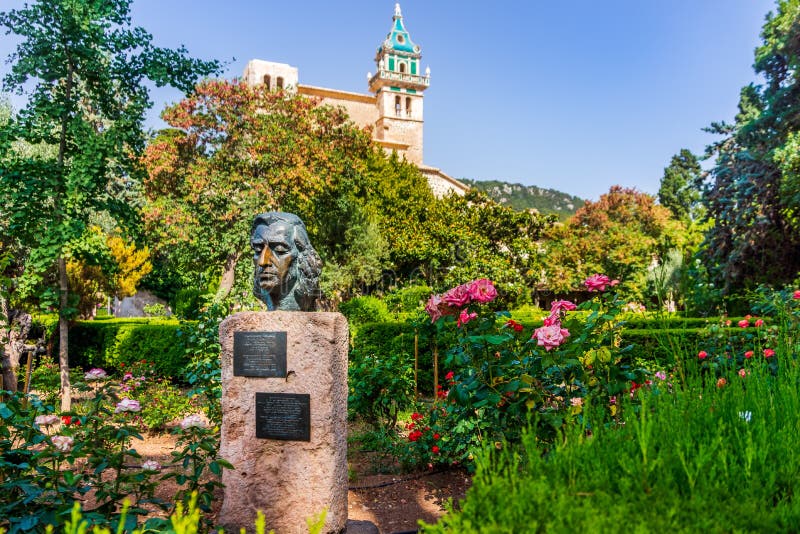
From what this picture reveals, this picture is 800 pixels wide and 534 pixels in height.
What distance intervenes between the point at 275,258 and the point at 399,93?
4313 cm

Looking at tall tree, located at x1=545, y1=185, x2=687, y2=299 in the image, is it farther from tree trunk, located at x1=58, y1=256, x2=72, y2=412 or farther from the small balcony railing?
the small balcony railing

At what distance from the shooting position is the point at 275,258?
382 centimetres

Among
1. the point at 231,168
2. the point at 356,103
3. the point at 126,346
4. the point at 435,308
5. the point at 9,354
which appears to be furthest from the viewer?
the point at 356,103

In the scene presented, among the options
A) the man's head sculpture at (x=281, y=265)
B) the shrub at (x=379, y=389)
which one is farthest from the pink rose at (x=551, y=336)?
the shrub at (x=379, y=389)

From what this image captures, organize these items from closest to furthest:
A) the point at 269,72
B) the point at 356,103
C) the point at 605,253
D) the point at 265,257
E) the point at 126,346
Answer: the point at 265,257
the point at 126,346
the point at 605,253
the point at 269,72
the point at 356,103

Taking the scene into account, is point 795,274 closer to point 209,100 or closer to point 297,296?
point 297,296

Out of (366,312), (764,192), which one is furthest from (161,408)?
(764,192)

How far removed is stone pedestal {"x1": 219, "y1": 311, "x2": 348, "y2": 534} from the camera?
3580mm

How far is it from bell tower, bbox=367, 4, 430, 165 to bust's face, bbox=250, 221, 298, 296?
39382 mm

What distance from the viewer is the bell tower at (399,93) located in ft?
143

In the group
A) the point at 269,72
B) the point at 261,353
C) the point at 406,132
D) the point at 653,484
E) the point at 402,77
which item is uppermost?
the point at 402,77

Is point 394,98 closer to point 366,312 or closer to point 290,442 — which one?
point 366,312

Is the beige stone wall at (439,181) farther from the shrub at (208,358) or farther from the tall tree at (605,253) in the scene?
the shrub at (208,358)

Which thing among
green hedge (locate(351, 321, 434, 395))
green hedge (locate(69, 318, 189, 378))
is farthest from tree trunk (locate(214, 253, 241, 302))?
green hedge (locate(351, 321, 434, 395))
